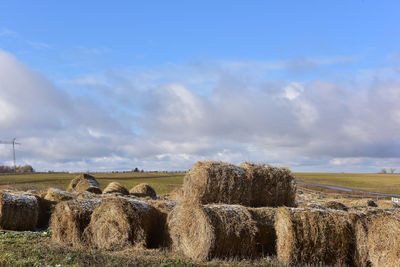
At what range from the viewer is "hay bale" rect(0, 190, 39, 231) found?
15.6m

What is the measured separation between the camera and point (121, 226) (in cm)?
1208

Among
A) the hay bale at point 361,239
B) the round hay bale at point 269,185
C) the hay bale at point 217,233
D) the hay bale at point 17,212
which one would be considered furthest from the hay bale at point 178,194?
the hay bale at point 361,239

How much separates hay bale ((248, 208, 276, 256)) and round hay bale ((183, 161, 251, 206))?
160 centimetres

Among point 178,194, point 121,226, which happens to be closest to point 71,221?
point 121,226

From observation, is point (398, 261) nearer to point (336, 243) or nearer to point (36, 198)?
point (336, 243)

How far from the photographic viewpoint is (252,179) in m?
13.5

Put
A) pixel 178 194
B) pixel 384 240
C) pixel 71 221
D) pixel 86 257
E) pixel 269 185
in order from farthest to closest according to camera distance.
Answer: pixel 178 194 → pixel 269 185 → pixel 71 221 → pixel 384 240 → pixel 86 257

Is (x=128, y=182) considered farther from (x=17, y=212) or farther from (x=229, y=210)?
(x=229, y=210)

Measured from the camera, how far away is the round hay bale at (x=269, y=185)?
13.6 metres

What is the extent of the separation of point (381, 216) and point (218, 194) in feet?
16.2

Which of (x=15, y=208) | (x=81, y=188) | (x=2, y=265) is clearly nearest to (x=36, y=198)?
(x=15, y=208)

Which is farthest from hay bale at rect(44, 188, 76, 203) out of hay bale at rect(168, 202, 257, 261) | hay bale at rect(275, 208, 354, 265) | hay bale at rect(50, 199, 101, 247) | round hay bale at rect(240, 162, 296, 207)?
hay bale at rect(275, 208, 354, 265)

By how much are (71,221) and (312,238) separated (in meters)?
7.48

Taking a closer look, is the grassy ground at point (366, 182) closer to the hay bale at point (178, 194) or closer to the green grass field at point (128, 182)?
the green grass field at point (128, 182)
